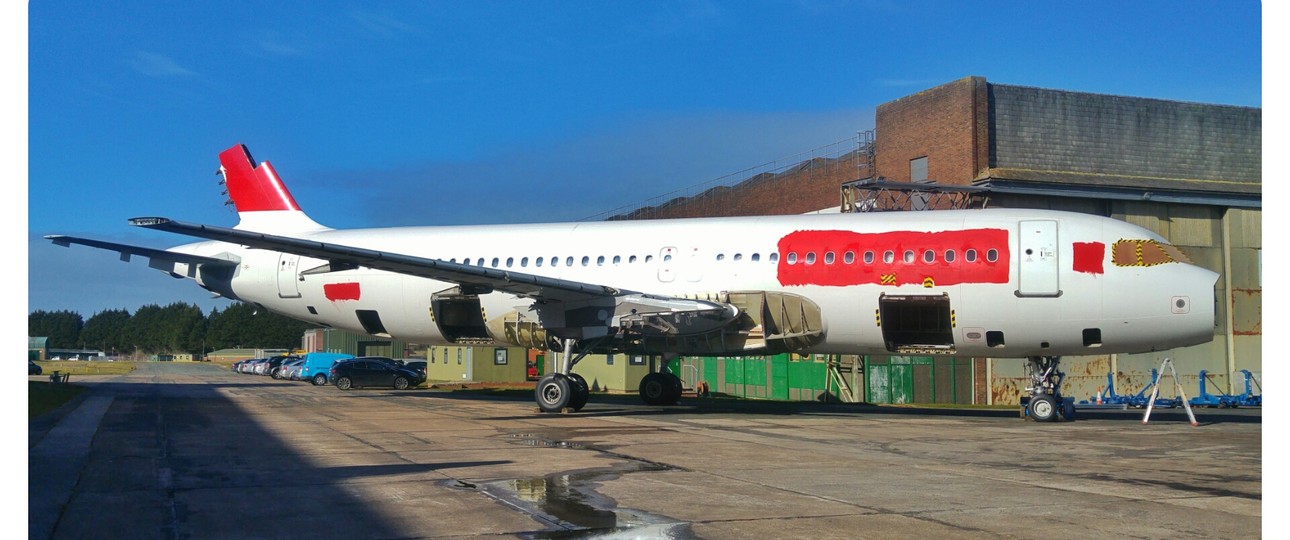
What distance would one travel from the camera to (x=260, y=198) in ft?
100

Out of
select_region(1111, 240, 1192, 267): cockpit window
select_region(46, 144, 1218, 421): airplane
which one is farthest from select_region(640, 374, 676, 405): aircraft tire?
select_region(1111, 240, 1192, 267): cockpit window

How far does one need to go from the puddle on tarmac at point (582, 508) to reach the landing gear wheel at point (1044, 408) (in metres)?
12.1

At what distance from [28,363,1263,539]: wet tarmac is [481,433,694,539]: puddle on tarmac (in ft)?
0.11

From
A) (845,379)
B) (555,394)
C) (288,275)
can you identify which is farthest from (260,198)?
(845,379)

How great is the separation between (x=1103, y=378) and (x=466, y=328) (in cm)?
2338

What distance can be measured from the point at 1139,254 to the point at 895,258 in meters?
4.78

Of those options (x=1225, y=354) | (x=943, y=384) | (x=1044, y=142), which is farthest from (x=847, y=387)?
(x=1225, y=354)

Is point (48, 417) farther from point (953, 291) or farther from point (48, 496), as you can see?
point (953, 291)

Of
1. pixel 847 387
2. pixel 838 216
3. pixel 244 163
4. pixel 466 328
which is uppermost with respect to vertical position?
pixel 244 163

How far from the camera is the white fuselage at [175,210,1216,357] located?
20453 mm

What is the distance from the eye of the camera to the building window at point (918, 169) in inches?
1553

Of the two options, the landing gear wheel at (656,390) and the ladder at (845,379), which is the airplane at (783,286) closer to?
the landing gear wheel at (656,390)

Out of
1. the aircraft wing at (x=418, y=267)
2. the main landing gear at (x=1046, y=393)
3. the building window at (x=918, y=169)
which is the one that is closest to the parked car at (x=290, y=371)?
the building window at (x=918, y=169)

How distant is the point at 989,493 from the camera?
11.0 m
